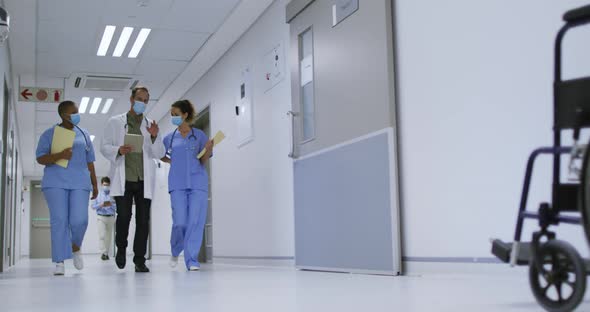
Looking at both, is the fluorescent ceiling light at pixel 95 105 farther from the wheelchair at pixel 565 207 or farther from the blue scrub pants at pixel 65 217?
the wheelchair at pixel 565 207

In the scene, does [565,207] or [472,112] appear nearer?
[565,207]

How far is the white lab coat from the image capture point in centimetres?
512

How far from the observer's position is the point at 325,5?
15.4 ft

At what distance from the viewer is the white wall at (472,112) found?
2.80m

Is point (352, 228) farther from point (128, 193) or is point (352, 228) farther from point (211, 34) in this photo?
point (211, 34)

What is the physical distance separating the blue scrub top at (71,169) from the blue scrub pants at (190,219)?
71cm

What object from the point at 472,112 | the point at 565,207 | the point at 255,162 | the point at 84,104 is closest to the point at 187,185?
the point at 255,162

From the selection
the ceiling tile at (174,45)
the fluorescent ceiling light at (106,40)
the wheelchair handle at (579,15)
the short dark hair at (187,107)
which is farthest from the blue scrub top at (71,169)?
the wheelchair handle at (579,15)

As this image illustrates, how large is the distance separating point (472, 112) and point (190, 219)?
272 centimetres

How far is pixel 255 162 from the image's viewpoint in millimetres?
→ 6508

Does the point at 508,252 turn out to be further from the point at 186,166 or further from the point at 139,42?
the point at 139,42

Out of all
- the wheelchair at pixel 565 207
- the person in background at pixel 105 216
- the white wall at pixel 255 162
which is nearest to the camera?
the wheelchair at pixel 565 207

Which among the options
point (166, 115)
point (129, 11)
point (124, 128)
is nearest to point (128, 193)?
point (124, 128)

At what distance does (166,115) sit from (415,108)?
Answer: 8.04 meters
